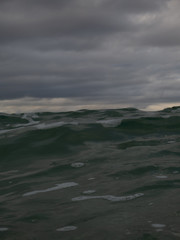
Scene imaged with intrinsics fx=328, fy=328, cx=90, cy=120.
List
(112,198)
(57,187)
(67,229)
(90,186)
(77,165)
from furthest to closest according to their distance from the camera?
1. (77,165)
2. (57,187)
3. (90,186)
4. (112,198)
5. (67,229)

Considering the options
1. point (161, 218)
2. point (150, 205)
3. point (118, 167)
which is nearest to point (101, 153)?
point (118, 167)

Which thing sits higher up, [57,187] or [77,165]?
[77,165]

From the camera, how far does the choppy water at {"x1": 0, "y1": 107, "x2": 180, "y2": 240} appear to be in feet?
14.7

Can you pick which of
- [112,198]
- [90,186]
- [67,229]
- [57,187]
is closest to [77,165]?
[57,187]

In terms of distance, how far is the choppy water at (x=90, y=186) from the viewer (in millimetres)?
4484

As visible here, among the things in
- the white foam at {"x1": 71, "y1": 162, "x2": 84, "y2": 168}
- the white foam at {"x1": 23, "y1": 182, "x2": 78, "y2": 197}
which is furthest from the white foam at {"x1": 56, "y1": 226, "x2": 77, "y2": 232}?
the white foam at {"x1": 71, "y1": 162, "x2": 84, "y2": 168}

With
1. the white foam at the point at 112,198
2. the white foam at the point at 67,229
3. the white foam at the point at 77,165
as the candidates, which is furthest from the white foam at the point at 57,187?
the white foam at the point at 67,229

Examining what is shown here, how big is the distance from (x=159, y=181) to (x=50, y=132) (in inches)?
320

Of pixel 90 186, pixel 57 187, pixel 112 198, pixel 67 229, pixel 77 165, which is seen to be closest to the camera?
pixel 67 229

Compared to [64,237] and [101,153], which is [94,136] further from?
[64,237]

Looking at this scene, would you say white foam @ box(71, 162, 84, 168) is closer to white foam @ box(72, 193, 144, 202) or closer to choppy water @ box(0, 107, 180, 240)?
choppy water @ box(0, 107, 180, 240)

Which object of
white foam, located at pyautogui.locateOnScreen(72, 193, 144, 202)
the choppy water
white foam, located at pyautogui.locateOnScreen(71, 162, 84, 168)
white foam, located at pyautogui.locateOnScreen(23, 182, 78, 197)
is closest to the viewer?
the choppy water

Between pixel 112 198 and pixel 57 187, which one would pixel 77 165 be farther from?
pixel 112 198

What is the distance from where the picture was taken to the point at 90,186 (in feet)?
22.3
